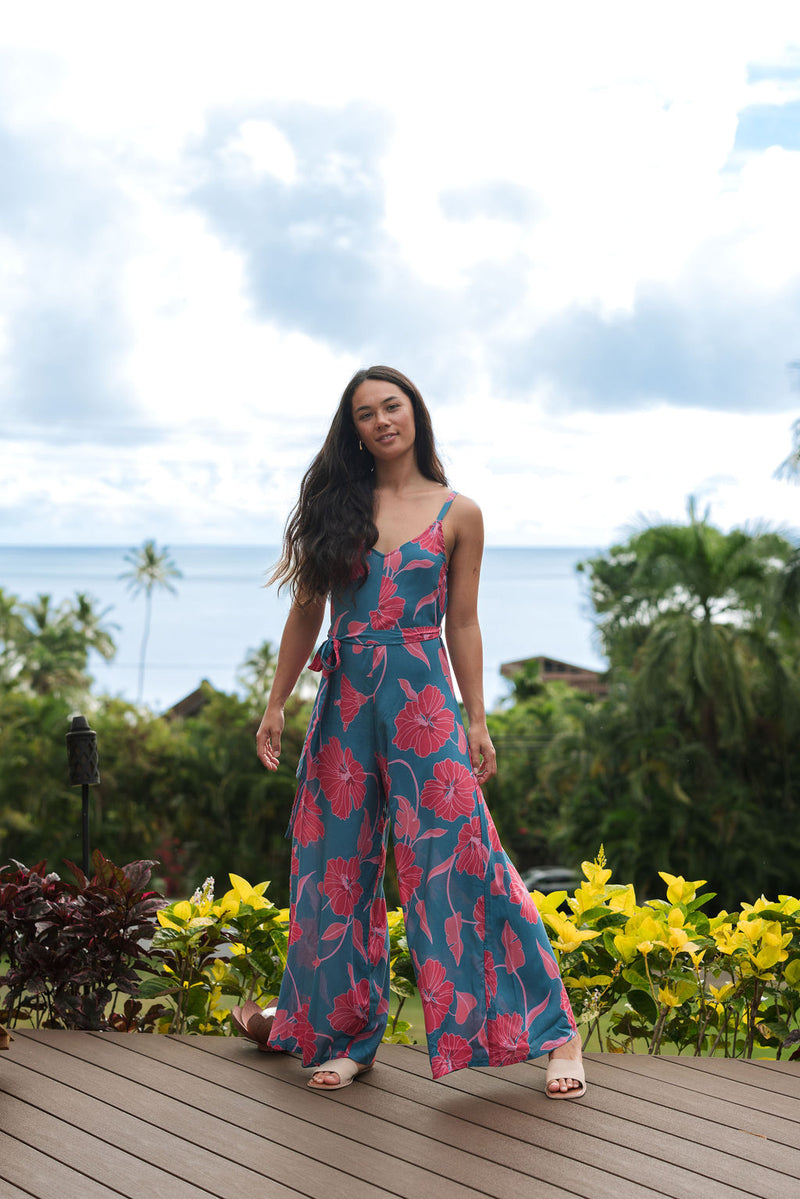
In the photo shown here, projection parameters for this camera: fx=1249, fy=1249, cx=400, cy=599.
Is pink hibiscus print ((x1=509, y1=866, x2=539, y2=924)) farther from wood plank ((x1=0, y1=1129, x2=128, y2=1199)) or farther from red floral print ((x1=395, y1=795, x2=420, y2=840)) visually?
wood plank ((x1=0, y1=1129, x2=128, y2=1199))

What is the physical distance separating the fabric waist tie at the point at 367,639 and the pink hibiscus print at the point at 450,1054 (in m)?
0.76

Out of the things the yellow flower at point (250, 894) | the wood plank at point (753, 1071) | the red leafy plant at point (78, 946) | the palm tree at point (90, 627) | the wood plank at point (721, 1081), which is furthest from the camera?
the palm tree at point (90, 627)

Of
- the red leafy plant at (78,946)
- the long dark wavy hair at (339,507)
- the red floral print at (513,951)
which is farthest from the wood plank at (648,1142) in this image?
the long dark wavy hair at (339,507)

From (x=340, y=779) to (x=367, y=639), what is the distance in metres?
0.29

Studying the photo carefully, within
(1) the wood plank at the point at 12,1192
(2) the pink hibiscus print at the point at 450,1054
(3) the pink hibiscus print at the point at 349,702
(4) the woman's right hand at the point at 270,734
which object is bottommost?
(1) the wood plank at the point at 12,1192

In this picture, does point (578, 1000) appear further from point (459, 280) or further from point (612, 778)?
point (459, 280)

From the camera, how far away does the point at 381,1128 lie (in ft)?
7.47

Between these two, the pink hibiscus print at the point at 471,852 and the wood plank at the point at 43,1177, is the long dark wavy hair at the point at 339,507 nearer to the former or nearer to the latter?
the pink hibiscus print at the point at 471,852

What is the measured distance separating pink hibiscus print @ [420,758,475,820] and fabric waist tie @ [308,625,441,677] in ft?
0.85

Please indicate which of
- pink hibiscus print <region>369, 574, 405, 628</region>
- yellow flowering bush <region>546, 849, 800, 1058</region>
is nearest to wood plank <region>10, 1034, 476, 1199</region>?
yellow flowering bush <region>546, 849, 800, 1058</region>

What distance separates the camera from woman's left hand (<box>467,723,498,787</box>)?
2.56 meters

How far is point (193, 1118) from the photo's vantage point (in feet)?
7.56

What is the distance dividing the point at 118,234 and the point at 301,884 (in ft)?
351

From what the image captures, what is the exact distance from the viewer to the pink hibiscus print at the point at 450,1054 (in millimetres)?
2422
